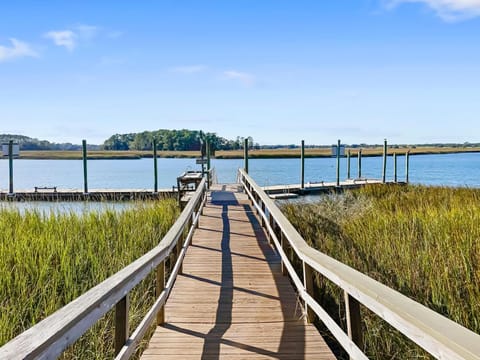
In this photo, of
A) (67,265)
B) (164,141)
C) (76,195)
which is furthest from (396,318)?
(164,141)

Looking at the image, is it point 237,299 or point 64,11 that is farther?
point 64,11

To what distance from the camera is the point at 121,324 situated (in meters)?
2.42

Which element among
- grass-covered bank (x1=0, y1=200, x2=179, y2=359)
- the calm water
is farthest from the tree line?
grass-covered bank (x1=0, y1=200, x2=179, y2=359)

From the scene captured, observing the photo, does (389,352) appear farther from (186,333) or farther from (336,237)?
(336,237)

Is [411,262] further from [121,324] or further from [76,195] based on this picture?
[76,195]

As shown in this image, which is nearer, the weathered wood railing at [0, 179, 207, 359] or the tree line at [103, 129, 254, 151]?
the weathered wood railing at [0, 179, 207, 359]

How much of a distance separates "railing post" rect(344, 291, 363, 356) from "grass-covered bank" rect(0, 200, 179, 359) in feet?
6.03

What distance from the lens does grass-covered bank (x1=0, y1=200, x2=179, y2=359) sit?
11.8ft

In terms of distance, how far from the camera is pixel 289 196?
784 inches

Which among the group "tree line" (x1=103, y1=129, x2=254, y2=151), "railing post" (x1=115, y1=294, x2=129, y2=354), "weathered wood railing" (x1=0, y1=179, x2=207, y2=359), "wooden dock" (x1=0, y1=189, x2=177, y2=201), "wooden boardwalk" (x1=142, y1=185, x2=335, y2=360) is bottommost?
"wooden dock" (x1=0, y1=189, x2=177, y2=201)

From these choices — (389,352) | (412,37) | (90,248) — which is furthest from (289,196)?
(389,352)

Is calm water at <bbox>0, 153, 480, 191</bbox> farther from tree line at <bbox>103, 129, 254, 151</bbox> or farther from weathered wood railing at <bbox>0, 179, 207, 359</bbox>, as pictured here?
tree line at <bbox>103, 129, 254, 151</bbox>

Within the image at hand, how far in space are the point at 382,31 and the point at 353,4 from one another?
4.43 ft

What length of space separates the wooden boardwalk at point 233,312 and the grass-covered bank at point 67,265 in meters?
0.45
